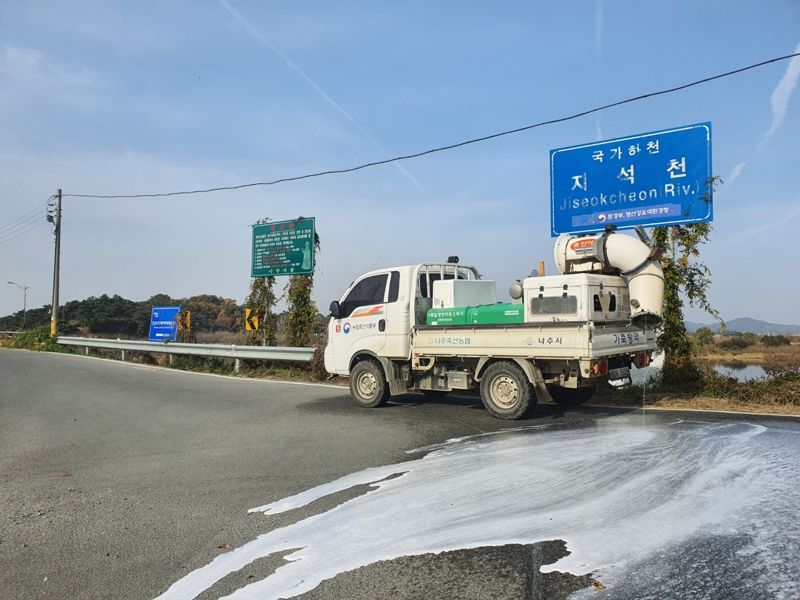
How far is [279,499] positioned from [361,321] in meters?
5.83

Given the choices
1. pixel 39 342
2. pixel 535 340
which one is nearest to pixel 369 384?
pixel 535 340

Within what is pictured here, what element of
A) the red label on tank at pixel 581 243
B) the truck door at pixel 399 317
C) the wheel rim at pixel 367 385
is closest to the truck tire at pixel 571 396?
the red label on tank at pixel 581 243

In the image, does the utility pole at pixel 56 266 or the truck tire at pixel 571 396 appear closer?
the truck tire at pixel 571 396

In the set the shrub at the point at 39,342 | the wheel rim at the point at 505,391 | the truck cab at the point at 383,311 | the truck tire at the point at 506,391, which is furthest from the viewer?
the shrub at the point at 39,342

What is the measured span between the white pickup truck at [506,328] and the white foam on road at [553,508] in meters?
1.80

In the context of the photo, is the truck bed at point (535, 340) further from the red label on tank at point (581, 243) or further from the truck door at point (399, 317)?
the red label on tank at point (581, 243)

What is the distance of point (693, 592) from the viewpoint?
3266 mm

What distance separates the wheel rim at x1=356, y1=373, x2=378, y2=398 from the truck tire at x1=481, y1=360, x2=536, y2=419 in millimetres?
2230

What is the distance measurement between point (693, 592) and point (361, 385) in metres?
7.99

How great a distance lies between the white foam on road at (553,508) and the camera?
379cm

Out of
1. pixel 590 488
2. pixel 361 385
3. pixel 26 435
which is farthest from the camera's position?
pixel 361 385

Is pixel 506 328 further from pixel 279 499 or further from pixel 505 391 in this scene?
pixel 279 499

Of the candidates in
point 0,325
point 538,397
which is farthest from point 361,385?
point 0,325

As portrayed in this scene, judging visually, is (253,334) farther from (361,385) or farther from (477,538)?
(477,538)
